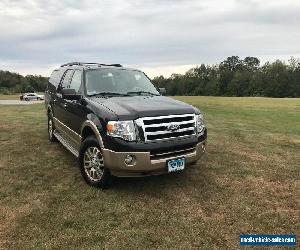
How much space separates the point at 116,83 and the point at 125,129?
1.89m

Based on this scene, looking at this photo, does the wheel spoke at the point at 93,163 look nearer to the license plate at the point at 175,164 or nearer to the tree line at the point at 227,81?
the license plate at the point at 175,164

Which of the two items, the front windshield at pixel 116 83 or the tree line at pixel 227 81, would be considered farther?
the tree line at pixel 227 81

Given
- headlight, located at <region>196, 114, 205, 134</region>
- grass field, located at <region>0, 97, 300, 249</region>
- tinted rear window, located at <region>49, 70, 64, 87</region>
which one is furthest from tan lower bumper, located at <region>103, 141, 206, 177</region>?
tinted rear window, located at <region>49, 70, 64, 87</region>

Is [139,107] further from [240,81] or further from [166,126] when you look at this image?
[240,81]

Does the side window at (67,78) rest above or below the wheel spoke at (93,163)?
above

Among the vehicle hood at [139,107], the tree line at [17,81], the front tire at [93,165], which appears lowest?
the front tire at [93,165]

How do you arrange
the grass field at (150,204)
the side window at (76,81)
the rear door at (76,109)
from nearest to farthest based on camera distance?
the grass field at (150,204)
the rear door at (76,109)
the side window at (76,81)

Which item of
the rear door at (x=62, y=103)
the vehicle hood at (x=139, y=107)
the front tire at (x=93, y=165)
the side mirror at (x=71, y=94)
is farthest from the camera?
the rear door at (x=62, y=103)

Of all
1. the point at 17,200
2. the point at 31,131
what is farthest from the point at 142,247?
the point at 31,131

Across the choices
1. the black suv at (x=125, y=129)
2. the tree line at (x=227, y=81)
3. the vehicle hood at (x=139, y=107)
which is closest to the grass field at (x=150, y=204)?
the black suv at (x=125, y=129)

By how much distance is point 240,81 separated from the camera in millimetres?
97812

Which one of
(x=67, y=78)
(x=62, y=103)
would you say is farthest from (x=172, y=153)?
(x=67, y=78)

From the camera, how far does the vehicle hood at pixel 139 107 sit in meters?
5.41

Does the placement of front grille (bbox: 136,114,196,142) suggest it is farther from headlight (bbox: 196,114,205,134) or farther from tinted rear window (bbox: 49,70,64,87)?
tinted rear window (bbox: 49,70,64,87)
